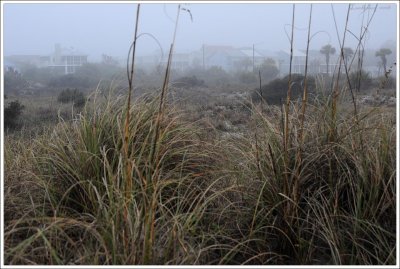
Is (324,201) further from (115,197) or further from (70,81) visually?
(70,81)

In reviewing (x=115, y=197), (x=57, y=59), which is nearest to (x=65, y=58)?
(x=57, y=59)

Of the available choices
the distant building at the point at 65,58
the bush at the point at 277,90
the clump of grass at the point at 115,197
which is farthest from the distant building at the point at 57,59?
the clump of grass at the point at 115,197

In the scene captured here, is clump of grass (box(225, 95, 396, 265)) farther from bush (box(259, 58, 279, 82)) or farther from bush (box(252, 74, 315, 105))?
bush (box(259, 58, 279, 82))

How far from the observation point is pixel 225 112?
294 inches

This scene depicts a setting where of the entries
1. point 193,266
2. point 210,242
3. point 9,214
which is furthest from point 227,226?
point 9,214

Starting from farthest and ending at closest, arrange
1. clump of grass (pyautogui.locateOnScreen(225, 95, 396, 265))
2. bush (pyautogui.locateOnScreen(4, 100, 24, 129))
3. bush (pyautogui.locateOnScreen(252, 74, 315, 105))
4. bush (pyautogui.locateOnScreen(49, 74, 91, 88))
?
bush (pyautogui.locateOnScreen(49, 74, 91, 88)), bush (pyautogui.locateOnScreen(252, 74, 315, 105)), bush (pyautogui.locateOnScreen(4, 100, 24, 129)), clump of grass (pyautogui.locateOnScreen(225, 95, 396, 265))

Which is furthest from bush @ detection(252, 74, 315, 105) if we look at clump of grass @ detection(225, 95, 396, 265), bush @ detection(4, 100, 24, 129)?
clump of grass @ detection(225, 95, 396, 265)

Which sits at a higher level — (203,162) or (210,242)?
(203,162)

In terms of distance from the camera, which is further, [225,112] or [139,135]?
[225,112]

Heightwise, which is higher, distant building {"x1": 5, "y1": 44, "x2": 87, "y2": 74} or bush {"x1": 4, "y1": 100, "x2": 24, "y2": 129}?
distant building {"x1": 5, "y1": 44, "x2": 87, "y2": 74}

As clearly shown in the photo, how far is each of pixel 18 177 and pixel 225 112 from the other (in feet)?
16.6

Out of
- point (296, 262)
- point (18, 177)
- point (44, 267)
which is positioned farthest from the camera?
point (18, 177)

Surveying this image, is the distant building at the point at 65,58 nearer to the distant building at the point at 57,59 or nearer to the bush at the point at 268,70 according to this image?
the distant building at the point at 57,59

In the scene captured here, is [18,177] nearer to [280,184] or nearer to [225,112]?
[280,184]
